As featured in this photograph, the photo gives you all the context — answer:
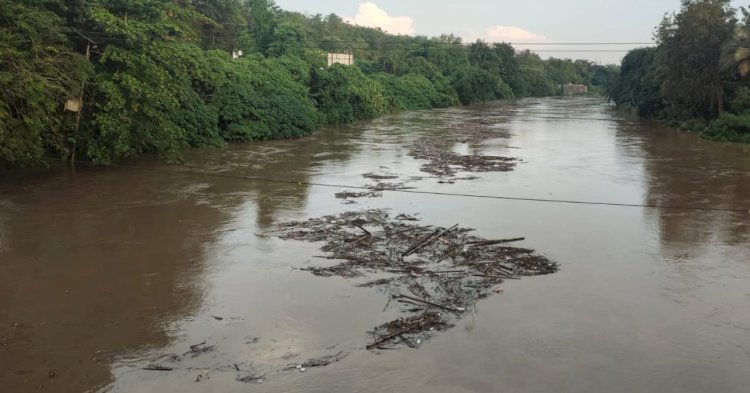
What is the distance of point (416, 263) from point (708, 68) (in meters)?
24.4

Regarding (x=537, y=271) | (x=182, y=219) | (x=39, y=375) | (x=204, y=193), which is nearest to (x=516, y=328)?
(x=537, y=271)

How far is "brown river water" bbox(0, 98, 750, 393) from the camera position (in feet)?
19.1

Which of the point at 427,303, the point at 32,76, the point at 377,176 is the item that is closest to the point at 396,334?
the point at 427,303

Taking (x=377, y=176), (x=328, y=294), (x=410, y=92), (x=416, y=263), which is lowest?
(x=328, y=294)

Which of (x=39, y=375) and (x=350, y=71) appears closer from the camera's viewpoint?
(x=39, y=375)

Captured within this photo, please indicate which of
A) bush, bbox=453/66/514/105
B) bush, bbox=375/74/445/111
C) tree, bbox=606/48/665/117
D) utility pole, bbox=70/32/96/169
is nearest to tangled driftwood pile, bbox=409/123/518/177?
utility pole, bbox=70/32/96/169

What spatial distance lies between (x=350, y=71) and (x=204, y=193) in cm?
2653

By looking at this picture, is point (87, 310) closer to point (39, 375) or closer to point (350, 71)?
point (39, 375)

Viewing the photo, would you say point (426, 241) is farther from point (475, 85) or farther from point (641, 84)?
point (475, 85)

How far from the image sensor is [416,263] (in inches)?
353

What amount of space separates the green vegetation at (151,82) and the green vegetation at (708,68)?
665 inches

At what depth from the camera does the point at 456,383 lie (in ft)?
18.6

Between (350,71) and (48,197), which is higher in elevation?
(350,71)

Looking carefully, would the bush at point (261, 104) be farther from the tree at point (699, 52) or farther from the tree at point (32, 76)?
the tree at point (699, 52)
